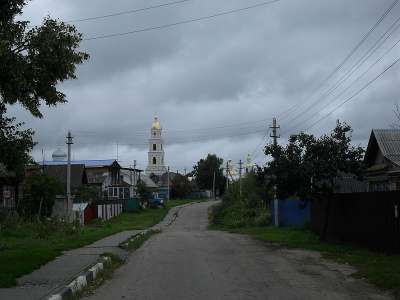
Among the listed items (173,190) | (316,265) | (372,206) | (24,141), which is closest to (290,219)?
(372,206)

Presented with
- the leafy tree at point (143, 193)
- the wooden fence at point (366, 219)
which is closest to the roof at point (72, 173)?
the leafy tree at point (143, 193)

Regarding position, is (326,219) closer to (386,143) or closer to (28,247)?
(386,143)

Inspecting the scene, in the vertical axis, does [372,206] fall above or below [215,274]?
above

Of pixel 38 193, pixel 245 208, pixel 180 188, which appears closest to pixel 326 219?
pixel 38 193

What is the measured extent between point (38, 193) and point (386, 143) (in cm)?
2663

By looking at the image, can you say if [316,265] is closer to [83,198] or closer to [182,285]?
[182,285]

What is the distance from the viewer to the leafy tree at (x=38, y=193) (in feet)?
151

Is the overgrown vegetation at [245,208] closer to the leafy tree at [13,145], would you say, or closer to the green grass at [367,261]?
the green grass at [367,261]

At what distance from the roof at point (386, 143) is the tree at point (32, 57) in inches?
694

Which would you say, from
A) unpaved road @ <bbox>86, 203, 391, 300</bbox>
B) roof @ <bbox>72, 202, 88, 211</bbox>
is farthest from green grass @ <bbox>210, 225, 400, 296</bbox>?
roof @ <bbox>72, 202, 88, 211</bbox>

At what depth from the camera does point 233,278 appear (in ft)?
46.0

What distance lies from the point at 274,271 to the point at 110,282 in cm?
405

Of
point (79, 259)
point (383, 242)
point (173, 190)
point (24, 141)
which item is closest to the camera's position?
point (24, 141)

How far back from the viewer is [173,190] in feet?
423
